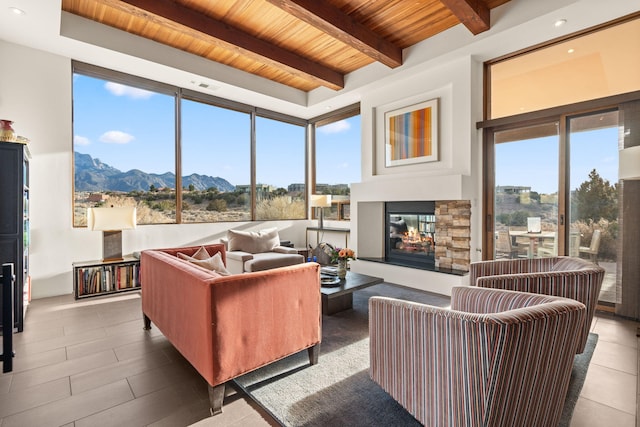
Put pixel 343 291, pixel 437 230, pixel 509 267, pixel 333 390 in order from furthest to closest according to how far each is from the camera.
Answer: pixel 437 230 → pixel 343 291 → pixel 509 267 → pixel 333 390

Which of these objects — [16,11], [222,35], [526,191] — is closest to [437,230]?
[526,191]

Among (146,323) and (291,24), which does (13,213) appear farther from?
(291,24)

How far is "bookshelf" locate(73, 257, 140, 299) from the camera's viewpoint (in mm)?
3949

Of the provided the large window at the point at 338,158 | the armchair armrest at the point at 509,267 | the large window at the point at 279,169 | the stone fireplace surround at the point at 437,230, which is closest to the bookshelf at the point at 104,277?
the large window at the point at 279,169

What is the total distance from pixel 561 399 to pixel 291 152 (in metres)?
6.03

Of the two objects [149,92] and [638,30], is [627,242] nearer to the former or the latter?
[638,30]

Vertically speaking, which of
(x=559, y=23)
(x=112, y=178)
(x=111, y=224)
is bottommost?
(x=111, y=224)

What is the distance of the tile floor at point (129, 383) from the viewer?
176cm

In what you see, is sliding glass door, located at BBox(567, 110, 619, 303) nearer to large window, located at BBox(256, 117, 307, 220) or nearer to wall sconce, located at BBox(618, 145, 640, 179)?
wall sconce, located at BBox(618, 145, 640, 179)

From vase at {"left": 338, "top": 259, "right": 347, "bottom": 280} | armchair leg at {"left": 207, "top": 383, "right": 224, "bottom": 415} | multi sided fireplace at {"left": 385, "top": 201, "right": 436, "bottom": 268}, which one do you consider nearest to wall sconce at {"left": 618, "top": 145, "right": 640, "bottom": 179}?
multi sided fireplace at {"left": 385, "top": 201, "right": 436, "bottom": 268}

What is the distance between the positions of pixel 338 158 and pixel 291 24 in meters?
2.92

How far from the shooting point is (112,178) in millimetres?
4652

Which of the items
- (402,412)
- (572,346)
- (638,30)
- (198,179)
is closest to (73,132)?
(198,179)

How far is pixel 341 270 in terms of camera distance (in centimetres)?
352
